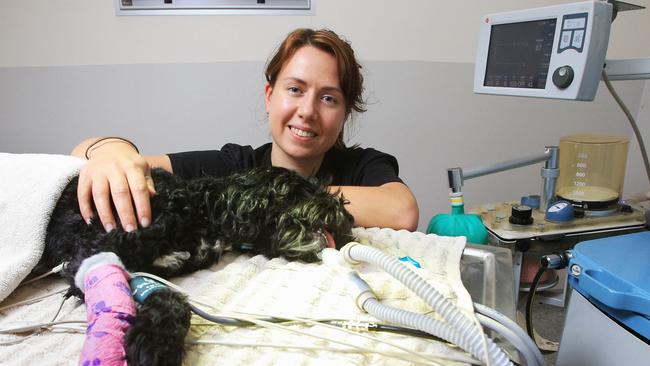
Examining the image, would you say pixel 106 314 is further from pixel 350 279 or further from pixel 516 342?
pixel 516 342

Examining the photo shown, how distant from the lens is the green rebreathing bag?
0.90 m

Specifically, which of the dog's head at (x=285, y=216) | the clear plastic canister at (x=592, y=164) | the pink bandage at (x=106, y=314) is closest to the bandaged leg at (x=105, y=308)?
the pink bandage at (x=106, y=314)

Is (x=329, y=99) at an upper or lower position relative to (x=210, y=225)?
upper

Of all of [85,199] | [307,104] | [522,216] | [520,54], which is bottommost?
[522,216]

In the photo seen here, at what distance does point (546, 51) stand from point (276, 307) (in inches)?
28.3

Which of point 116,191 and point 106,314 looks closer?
point 106,314

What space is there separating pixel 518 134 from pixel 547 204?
2.10 feet

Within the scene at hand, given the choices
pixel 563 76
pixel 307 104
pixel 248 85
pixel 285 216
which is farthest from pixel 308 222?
pixel 248 85

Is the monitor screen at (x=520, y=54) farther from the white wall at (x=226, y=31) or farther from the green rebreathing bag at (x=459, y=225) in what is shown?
the white wall at (x=226, y=31)

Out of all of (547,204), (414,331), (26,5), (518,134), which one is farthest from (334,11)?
(414,331)

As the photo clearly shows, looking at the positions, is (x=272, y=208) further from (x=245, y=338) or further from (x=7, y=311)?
(x=7, y=311)

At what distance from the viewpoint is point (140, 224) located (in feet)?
2.06

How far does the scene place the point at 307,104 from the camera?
0.97m

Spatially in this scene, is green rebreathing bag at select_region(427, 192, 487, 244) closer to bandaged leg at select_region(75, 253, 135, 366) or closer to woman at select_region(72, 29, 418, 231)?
woman at select_region(72, 29, 418, 231)
